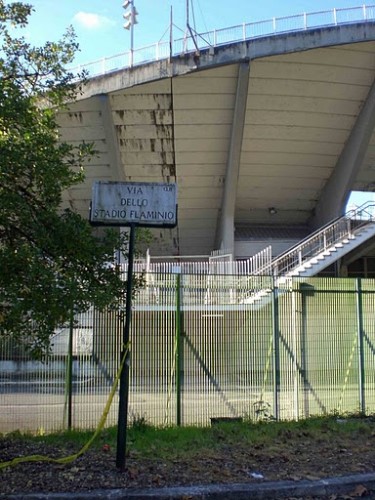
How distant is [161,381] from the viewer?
902 centimetres

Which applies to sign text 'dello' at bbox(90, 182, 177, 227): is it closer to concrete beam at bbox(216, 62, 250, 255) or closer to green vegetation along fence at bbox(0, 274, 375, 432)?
green vegetation along fence at bbox(0, 274, 375, 432)

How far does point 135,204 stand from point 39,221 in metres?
1.12

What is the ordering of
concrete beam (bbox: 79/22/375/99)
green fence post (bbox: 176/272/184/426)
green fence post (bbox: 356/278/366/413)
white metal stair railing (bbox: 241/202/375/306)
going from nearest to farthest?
green fence post (bbox: 176/272/184/426) < green fence post (bbox: 356/278/366/413) < concrete beam (bbox: 79/22/375/99) < white metal stair railing (bbox: 241/202/375/306)

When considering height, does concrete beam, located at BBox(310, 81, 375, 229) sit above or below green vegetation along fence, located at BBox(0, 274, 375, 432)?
above

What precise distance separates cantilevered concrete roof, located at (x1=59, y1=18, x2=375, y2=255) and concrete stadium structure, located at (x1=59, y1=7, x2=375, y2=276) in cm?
6

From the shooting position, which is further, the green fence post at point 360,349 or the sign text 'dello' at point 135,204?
the green fence post at point 360,349

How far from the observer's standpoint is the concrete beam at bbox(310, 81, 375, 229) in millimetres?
25516

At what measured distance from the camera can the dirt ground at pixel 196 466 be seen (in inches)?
212

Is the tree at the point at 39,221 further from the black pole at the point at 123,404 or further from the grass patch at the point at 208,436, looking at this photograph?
the grass patch at the point at 208,436

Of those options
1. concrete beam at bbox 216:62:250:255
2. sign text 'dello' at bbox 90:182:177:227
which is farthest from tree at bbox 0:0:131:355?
concrete beam at bbox 216:62:250:255

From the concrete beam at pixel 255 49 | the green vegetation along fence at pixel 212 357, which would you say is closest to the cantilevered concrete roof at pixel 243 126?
the concrete beam at pixel 255 49

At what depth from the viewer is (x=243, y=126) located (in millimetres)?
25547

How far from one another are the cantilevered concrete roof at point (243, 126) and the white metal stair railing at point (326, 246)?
330 cm

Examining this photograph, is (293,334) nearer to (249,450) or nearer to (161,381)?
(161,381)
